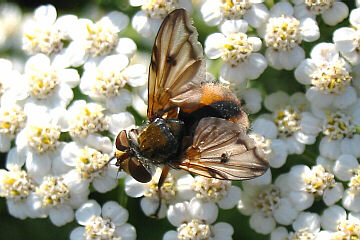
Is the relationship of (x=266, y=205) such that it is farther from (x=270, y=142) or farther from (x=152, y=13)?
(x=152, y=13)

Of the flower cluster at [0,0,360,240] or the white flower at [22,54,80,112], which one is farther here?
the white flower at [22,54,80,112]

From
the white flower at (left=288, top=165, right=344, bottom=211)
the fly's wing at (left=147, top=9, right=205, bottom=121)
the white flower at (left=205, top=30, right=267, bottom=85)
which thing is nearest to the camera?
the fly's wing at (left=147, top=9, right=205, bottom=121)

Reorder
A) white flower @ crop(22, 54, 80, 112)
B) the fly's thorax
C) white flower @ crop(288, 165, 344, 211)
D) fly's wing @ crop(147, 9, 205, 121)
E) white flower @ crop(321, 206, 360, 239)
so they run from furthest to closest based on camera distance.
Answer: white flower @ crop(22, 54, 80, 112) < white flower @ crop(288, 165, 344, 211) < white flower @ crop(321, 206, 360, 239) < fly's wing @ crop(147, 9, 205, 121) < the fly's thorax

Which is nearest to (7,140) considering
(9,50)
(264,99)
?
(9,50)

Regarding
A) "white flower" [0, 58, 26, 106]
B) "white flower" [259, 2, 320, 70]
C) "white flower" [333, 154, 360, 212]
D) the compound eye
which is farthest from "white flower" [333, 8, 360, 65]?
"white flower" [0, 58, 26, 106]

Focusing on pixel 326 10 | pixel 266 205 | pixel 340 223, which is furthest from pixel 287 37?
pixel 340 223

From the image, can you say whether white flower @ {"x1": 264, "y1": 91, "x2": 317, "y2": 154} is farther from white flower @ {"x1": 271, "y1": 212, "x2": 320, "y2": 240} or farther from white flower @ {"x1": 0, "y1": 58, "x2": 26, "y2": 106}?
white flower @ {"x1": 0, "y1": 58, "x2": 26, "y2": 106}

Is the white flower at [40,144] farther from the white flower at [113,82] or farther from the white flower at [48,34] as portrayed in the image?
the white flower at [48,34]
